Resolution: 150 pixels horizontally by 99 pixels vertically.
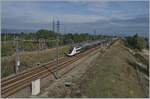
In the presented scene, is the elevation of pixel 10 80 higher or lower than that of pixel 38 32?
lower

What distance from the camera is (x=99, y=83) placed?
21.7m

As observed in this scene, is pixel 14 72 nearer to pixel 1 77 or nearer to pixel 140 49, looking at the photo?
pixel 1 77

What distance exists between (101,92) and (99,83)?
3.24m

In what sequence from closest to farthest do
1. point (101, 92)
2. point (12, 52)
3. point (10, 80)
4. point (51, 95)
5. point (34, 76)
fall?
point (51, 95) → point (101, 92) → point (10, 80) → point (34, 76) → point (12, 52)

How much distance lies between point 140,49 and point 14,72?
7893cm

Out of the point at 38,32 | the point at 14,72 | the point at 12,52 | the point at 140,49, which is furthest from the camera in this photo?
the point at 140,49

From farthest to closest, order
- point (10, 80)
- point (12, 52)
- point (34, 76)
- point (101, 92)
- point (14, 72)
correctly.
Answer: point (12, 52)
point (14, 72)
point (34, 76)
point (10, 80)
point (101, 92)

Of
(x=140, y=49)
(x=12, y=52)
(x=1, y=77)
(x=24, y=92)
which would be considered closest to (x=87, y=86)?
(x=24, y=92)

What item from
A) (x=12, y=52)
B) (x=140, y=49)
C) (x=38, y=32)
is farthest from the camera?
(x=140, y=49)

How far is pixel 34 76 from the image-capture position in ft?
75.7

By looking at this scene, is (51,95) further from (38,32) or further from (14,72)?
(38,32)

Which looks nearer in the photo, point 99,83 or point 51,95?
point 51,95

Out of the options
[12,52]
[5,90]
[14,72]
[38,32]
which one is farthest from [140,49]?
[5,90]

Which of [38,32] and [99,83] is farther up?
[38,32]
